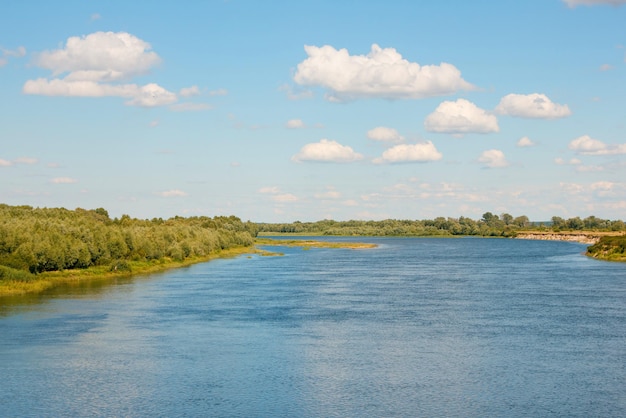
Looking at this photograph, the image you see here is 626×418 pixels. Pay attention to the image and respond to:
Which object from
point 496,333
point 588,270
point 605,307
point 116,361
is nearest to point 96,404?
point 116,361

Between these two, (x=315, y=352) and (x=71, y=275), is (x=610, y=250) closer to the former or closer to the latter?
(x=71, y=275)

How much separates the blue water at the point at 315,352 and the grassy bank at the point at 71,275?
511 cm

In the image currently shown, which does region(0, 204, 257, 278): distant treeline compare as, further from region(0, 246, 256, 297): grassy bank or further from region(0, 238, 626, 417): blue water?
region(0, 238, 626, 417): blue water

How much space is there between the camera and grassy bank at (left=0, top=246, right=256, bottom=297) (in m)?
82.9

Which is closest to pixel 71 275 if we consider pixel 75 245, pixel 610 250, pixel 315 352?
pixel 75 245

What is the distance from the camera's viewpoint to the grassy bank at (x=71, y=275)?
8294 centimetres

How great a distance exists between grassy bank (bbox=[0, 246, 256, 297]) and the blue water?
511cm

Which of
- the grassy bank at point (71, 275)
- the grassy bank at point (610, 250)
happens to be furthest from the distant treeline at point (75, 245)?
the grassy bank at point (610, 250)

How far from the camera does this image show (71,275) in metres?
98.2

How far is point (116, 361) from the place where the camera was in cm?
4744

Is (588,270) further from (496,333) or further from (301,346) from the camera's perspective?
(301,346)

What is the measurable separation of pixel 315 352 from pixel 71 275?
192 ft

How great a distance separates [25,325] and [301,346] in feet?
79.0

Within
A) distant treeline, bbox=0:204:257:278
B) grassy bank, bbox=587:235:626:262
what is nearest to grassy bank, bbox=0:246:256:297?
distant treeline, bbox=0:204:257:278
